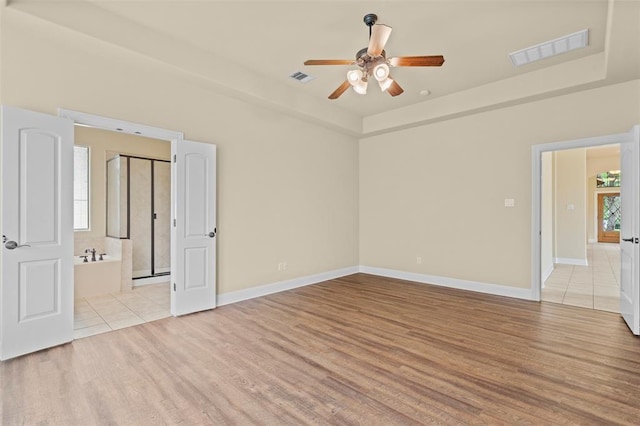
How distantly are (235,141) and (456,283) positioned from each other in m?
4.32

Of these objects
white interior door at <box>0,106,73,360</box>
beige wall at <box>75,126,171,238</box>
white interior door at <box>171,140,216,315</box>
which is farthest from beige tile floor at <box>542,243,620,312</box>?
beige wall at <box>75,126,171,238</box>

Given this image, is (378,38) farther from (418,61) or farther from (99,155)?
(99,155)

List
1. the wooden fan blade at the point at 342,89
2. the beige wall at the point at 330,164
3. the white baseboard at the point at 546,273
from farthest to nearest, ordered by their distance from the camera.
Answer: the white baseboard at the point at 546,273, the wooden fan blade at the point at 342,89, the beige wall at the point at 330,164

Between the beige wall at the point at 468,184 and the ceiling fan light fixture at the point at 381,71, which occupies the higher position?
the ceiling fan light fixture at the point at 381,71

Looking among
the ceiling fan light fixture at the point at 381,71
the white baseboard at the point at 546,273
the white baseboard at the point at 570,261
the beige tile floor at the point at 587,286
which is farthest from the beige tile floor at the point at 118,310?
the white baseboard at the point at 570,261

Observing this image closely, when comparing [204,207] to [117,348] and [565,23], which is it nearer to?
[117,348]

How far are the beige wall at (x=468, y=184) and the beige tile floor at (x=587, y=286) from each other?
73 cm

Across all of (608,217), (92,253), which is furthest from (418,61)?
(608,217)

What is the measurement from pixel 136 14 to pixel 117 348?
327cm

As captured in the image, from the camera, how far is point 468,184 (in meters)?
5.29

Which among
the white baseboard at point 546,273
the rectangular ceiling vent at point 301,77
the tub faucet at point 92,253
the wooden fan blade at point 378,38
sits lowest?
the white baseboard at point 546,273

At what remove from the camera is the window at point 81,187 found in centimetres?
557

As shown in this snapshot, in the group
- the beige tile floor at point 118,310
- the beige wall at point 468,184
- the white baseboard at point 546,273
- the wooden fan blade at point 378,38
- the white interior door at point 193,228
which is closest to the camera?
the wooden fan blade at point 378,38

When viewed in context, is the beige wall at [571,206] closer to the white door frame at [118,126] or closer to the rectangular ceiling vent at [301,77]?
the rectangular ceiling vent at [301,77]
